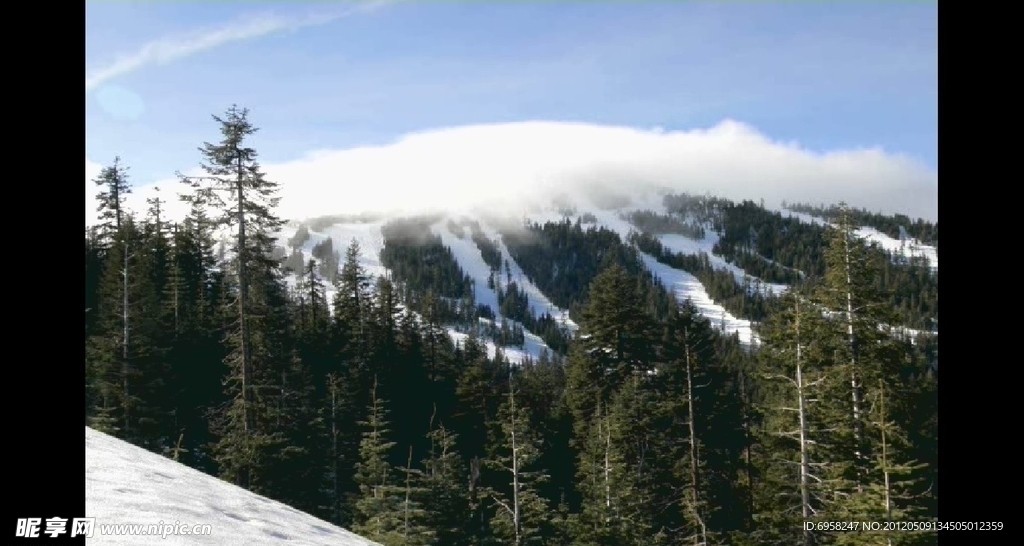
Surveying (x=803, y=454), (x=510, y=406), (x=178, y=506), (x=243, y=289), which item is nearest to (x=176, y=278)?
(x=243, y=289)

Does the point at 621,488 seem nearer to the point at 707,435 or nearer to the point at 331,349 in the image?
the point at 707,435

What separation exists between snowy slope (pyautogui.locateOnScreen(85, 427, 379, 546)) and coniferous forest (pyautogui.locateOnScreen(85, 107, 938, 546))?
1455 cm

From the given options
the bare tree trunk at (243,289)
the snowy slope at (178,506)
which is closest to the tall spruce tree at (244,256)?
the bare tree trunk at (243,289)

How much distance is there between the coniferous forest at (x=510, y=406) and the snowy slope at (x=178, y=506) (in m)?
14.5

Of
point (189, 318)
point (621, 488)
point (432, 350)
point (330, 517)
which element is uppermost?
point (189, 318)

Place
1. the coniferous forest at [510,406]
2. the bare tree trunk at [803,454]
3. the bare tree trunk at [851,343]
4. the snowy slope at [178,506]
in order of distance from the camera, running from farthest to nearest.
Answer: the coniferous forest at [510,406], the bare tree trunk at [851,343], the bare tree trunk at [803,454], the snowy slope at [178,506]

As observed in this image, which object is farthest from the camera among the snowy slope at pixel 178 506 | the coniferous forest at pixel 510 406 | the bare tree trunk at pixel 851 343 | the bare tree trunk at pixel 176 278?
the bare tree trunk at pixel 176 278

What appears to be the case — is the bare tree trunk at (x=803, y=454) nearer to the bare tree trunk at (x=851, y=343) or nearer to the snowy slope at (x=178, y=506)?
the bare tree trunk at (x=851, y=343)

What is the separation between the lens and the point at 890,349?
70.8 ft

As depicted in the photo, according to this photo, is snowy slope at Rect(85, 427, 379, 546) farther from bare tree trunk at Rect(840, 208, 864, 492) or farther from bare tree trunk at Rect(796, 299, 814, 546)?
bare tree trunk at Rect(840, 208, 864, 492)

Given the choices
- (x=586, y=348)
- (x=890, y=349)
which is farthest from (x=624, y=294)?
(x=890, y=349)

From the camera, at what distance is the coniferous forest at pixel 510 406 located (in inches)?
857
